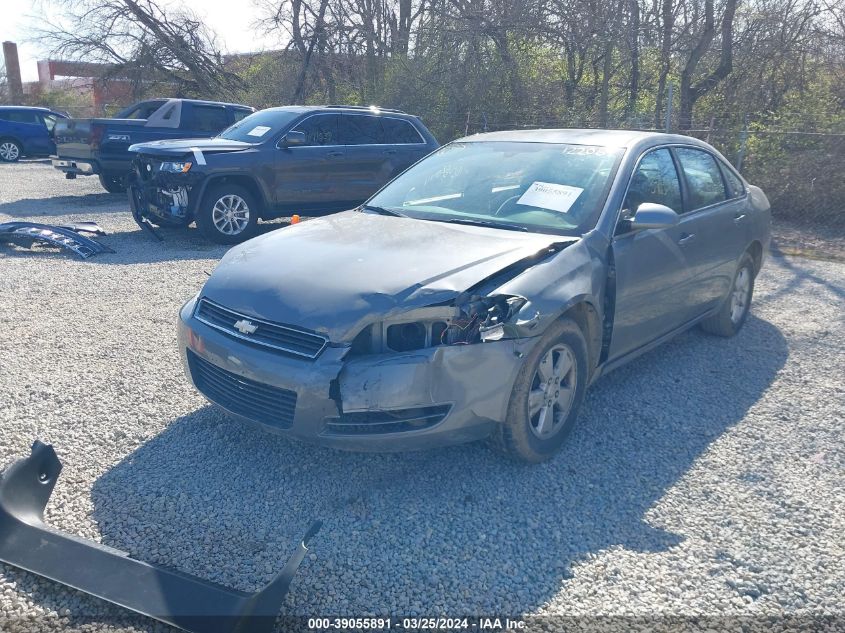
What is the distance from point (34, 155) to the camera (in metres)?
23.0

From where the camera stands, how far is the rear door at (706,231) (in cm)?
494

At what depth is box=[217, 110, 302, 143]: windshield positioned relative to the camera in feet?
31.9

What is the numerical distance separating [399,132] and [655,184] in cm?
660

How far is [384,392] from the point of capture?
3.09 metres

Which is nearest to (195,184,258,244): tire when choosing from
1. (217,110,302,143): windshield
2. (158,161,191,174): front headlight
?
(158,161,191,174): front headlight

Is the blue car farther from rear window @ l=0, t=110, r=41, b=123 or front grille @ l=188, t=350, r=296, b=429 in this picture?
front grille @ l=188, t=350, r=296, b=429

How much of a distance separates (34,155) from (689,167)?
2338 cm

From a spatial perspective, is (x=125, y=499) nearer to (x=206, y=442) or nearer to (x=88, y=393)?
(x=206, y=442)

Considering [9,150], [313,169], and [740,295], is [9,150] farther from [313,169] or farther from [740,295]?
[740,295]

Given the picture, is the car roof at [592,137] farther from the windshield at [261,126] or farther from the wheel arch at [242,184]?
the windshield at [261,126]

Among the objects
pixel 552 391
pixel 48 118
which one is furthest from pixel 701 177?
pixel 48 118

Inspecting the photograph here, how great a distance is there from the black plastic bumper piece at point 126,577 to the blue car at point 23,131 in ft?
73.5

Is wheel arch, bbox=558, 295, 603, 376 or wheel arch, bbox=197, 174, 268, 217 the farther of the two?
wheel arch, bbox=197, 174, 268, 217

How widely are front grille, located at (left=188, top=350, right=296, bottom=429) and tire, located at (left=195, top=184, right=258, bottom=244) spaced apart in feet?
19.5
